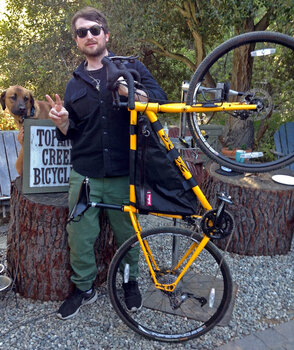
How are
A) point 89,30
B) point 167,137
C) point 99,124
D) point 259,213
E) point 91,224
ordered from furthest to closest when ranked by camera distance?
point 259,213 → point 91,224 → point 99,124 → point 89,30 → point 167,137

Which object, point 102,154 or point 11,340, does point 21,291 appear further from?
point 102,154

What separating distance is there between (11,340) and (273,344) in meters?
1.98

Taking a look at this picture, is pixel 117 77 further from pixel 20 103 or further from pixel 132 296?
pixel 20 103

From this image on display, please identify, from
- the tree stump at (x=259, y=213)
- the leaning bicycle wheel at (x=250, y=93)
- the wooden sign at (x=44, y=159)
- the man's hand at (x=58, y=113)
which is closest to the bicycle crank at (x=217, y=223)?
the leaning bicycle wheel at (x=250, y=93)

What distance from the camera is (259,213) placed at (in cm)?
379

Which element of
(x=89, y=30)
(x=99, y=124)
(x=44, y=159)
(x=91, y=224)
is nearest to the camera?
(x=89, y=30)

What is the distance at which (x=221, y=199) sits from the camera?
2.12 metres

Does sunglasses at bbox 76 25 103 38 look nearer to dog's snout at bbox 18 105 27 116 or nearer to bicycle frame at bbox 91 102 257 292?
bicycle frame at bbox 91 102 257 292

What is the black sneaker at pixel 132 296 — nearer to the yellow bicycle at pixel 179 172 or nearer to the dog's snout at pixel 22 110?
the yellow bicycle at pixel 179 172

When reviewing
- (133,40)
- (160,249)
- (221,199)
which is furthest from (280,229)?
(133,40)

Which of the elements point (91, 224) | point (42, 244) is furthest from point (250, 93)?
point (42, 244)

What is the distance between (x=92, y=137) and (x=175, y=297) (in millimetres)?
1386

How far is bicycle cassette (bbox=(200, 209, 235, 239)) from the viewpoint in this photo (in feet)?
7.14

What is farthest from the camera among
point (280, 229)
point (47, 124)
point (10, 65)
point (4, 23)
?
point (10, 65)
